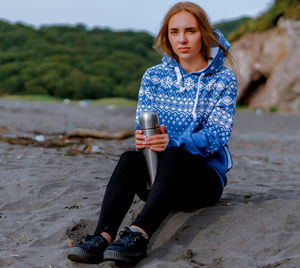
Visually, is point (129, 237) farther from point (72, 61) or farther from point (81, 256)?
point (72, 61)

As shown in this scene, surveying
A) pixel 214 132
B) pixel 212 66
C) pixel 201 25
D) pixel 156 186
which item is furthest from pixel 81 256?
pixel 201 25

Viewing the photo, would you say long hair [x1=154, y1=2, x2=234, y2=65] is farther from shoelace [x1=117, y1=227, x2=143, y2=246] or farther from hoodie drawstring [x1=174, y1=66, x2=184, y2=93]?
shoelace [x1=117, y1=227, x2=143, y2=246]

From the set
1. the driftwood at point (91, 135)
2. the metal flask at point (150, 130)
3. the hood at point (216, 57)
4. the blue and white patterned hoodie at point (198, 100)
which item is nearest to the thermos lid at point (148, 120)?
the metal flask at point (150, 130)

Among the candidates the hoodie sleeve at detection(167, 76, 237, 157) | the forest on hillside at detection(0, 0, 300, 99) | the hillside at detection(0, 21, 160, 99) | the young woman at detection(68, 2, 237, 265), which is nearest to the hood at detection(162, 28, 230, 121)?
the young woman at detection(68, 2, 237, 265)

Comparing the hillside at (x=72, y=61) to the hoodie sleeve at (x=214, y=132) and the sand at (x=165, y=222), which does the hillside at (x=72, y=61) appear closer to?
the sand at (x=165, y=222)

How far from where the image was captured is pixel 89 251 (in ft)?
6.77

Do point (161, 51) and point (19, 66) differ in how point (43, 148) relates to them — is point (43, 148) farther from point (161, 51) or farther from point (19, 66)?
point (19, 66)

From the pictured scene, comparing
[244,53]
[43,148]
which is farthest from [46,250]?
[244,53]

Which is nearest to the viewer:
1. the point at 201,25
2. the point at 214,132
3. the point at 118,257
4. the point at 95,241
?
the point at 118,257

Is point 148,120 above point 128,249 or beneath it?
above

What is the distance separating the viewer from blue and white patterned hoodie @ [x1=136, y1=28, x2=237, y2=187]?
249cm

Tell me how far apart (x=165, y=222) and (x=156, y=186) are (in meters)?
0.50

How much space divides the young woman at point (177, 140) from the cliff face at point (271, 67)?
38.3ft

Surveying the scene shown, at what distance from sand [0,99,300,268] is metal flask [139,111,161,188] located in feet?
1.41
